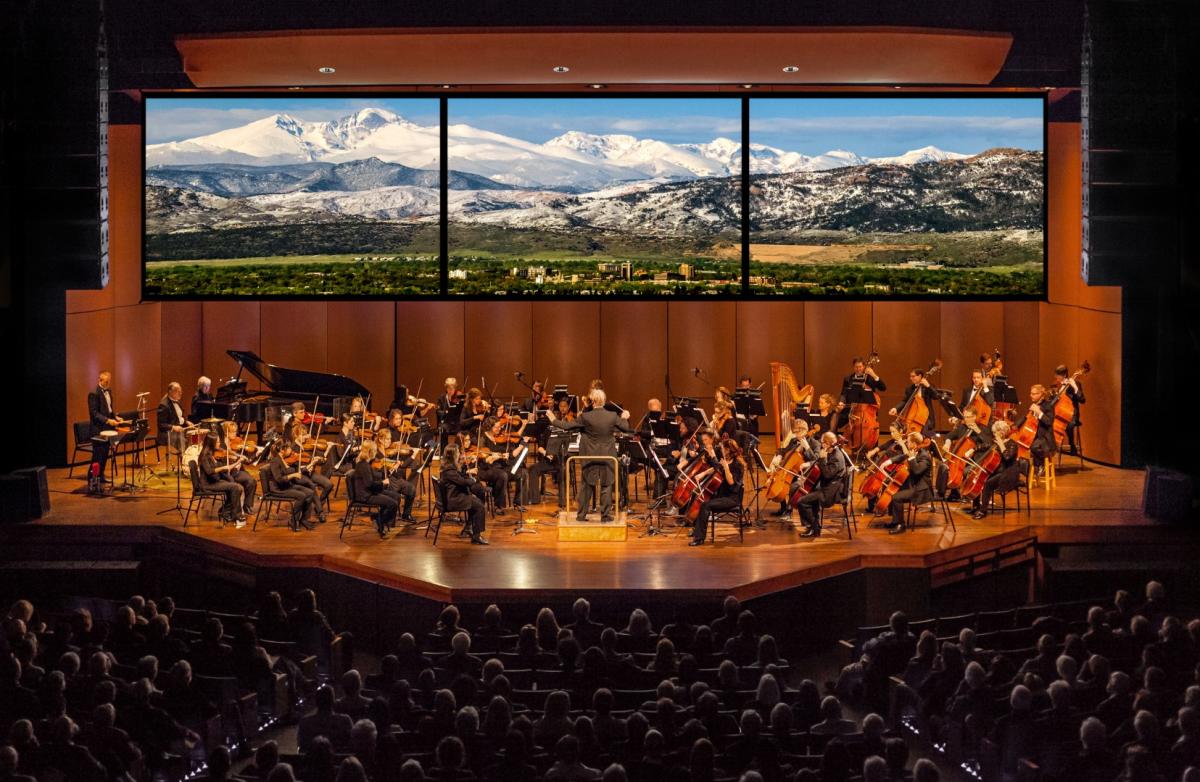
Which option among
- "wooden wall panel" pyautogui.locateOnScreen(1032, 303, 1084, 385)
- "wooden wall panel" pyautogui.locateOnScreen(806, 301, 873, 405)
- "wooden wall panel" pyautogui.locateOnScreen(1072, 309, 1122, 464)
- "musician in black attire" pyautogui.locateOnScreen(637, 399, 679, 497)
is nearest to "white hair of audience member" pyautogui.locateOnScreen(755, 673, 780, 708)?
"musician in black attire" pyautogui.locateOnScreen(637, 399, 679, 497)

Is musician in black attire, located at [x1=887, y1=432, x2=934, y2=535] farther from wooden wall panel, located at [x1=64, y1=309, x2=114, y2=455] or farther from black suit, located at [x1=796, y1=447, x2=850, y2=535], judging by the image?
wooden wall panel, located at [x1=64, y1=309, x2=114, y2=455]

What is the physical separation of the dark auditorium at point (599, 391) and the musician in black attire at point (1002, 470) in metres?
0.19

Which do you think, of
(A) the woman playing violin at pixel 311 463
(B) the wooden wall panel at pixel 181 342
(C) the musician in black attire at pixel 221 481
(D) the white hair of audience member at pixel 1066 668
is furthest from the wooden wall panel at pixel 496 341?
(D) the white hair of audience member at pixel 1066 668

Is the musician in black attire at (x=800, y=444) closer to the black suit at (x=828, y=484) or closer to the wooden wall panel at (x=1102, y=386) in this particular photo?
the black suit at (x=828, y=484)

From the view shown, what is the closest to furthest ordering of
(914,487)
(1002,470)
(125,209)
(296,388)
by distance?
(914,487) → (1002,470) → (296,388) → (125,209)

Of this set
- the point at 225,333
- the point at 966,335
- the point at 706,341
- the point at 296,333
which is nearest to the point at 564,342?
the point at 706,341

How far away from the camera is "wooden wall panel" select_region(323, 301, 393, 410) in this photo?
64.9 feet

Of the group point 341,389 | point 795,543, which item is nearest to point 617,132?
→ point 341,389

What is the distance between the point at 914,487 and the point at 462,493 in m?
4.37

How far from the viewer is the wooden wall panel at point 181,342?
19.6m

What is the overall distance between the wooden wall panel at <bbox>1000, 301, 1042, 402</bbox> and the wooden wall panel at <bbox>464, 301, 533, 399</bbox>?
656 cm

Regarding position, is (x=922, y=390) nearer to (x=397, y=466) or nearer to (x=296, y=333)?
(x=397, y=466)

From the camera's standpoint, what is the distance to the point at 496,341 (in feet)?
64.8

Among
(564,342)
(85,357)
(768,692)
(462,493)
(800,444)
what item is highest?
(564,342)
